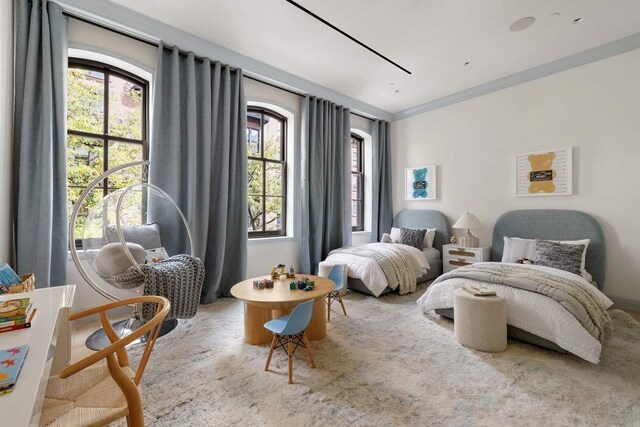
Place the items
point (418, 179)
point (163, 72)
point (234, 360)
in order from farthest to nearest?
1. point (418, 179)
2. point (163, 72)
3. point (234, 360)

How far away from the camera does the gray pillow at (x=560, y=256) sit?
10.7ft

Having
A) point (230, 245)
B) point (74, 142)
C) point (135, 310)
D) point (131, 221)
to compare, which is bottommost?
point (135, 310)

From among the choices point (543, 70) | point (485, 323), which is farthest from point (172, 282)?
point (543, 70)

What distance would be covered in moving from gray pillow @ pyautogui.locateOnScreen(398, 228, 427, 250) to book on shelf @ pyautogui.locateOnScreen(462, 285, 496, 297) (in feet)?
7.11

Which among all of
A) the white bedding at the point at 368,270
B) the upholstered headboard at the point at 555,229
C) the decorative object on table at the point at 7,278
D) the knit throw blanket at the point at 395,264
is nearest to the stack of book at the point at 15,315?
the decorative object on table at the point at 7,278

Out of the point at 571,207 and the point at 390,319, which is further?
the point at 571,207

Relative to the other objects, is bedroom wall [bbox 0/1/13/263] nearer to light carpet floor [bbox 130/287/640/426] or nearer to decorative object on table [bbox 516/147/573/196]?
light carpet floor [bbox 130/287/640/426]

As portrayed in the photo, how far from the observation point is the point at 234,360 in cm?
222

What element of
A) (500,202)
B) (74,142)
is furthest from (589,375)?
(74,142)

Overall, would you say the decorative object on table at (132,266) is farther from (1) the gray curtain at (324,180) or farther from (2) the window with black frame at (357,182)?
(2) the window with black frame at (357,182)

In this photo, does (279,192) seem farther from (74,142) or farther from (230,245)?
(74,142)

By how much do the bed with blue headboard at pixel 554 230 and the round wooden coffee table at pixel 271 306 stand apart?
130cm

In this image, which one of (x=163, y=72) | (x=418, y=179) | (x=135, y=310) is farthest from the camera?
(x=418, y=179)

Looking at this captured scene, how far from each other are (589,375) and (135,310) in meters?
3.52
